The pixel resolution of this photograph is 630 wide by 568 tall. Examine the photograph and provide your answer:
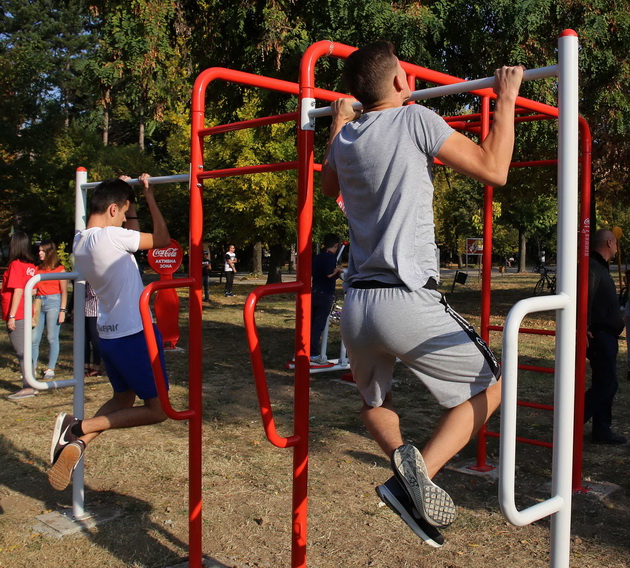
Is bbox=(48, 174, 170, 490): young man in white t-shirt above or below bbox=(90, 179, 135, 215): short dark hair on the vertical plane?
below

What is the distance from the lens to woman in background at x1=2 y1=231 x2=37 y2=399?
25.4 ft

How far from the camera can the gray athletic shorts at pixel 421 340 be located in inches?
90.0

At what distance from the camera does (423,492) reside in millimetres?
2184

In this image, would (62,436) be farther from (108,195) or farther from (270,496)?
(270,496)

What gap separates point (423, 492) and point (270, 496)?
276 cm

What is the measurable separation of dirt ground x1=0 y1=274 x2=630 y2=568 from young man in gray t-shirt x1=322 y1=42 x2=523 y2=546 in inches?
66.2

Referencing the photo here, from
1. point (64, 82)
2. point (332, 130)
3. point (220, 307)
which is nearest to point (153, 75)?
point (332, 130)

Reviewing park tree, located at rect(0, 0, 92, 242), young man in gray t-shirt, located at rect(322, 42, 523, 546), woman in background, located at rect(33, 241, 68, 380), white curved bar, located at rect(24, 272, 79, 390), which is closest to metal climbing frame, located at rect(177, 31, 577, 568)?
young man in gray t-shirt, located at rect(322, 42, 523, 546)

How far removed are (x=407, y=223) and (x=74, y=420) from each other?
240 centimetres

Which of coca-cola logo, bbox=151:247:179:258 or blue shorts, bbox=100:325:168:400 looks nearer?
blue shorts, bbox=100:325:168:400

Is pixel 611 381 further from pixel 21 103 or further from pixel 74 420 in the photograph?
pixel 21 103

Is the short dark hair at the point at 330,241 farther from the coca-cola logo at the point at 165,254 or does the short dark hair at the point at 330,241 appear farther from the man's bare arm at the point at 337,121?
the man's bare arm at the point at 337,121

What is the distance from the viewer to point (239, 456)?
566cm

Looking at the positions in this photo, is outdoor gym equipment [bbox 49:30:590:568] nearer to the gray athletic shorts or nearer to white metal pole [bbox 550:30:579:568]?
white metal pole [bbox 550:30:579:568]
